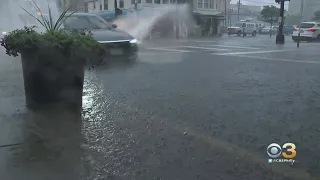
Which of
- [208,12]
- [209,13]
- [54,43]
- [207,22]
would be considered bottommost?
[54,43]

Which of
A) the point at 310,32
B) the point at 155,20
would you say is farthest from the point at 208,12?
the point at 310,32

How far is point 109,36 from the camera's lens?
29.5 ft

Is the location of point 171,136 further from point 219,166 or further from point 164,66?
point 164,66

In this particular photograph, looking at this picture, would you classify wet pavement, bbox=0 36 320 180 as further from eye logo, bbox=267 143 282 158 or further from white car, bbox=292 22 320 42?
white car, bbox=292 22 320 42

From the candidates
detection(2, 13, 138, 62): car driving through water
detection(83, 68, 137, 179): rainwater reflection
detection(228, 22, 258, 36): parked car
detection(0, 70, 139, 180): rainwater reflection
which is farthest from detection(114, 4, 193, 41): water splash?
detection(0, 70, 139, 180): rainwater reflection

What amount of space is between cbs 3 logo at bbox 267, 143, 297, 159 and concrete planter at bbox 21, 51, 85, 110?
2.39m

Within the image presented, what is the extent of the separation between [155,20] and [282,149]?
2871cm

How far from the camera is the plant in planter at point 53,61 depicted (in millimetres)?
3955

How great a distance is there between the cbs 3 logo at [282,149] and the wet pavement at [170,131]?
2.1 inches

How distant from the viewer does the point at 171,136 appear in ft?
11.8

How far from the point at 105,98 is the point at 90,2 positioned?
41.1 meters

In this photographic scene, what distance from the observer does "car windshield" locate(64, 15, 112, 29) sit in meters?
9.61

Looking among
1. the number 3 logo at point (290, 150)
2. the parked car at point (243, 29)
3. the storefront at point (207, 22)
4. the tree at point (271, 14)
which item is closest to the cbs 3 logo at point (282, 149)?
the number 3 logo at point (290, 150)

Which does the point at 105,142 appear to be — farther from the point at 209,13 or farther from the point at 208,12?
the point at 208,12
